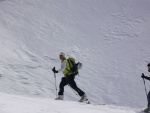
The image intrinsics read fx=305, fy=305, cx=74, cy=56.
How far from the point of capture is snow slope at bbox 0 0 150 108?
596 inches

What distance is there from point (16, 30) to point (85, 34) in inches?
207

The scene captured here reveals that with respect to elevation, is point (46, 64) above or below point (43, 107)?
above

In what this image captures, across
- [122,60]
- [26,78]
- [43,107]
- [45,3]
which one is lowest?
[43,107]

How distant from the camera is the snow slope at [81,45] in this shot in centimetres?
1515

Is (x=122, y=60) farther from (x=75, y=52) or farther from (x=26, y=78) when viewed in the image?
(x=26, y=78)

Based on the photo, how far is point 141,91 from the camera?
50.2ft

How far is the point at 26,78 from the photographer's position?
52.0ft

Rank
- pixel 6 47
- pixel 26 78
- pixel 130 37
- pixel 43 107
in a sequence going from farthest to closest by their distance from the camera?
pixel 130 37
pixel 6 47
pixel 26 78
pixel 43 107

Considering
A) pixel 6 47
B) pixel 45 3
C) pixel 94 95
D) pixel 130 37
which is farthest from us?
pixel 45 3

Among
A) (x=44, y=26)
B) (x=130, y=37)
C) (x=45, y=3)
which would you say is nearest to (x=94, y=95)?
(x=130, y=37)

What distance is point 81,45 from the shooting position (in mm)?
21438

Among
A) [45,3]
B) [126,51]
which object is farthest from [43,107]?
[45,3]

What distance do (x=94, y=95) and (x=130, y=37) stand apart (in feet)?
29.9

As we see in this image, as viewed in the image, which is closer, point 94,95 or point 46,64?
point 94,95
